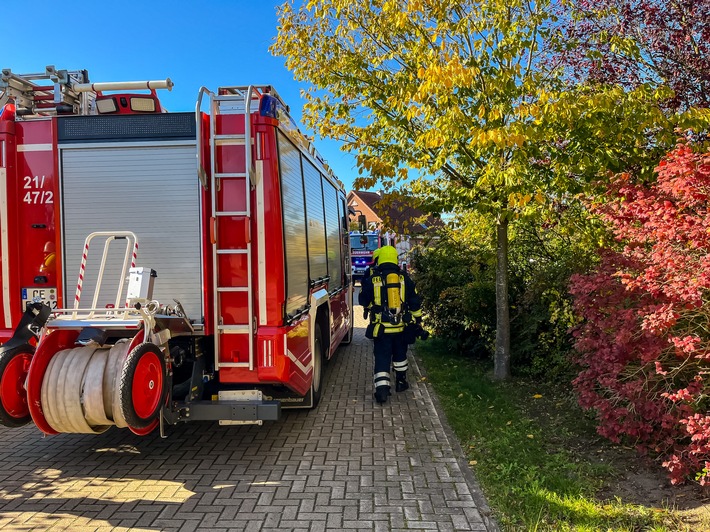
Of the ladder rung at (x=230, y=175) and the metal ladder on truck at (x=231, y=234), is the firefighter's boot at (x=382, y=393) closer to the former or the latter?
the metal ladder on truck at (x=231, y=234)

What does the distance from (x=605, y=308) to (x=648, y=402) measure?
2.56ft

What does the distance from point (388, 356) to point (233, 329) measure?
102 inches

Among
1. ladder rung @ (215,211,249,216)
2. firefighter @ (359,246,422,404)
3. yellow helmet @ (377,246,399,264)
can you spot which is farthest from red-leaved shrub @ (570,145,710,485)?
ladder rung @ (215,211,249,216)

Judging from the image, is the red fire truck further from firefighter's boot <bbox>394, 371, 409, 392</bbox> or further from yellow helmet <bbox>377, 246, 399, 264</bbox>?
firefighter's boot <bbox>394, 371, 409, 392</bbox>

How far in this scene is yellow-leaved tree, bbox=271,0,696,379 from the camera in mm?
4812

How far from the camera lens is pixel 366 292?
6.25 metres

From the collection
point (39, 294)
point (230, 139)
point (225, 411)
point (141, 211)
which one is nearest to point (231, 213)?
point (230, 139)

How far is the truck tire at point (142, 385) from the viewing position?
10.5 feet

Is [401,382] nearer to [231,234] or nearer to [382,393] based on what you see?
[382,393]

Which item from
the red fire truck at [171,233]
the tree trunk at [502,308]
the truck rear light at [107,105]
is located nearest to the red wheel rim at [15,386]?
the red fire truck at [171,233]

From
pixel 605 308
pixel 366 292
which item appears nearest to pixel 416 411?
pixel 366 292

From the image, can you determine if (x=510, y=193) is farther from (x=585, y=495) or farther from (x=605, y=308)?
(x=585, y=495)

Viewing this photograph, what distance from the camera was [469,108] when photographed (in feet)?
18.0

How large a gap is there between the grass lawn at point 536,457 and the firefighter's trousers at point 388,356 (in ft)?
2.07
